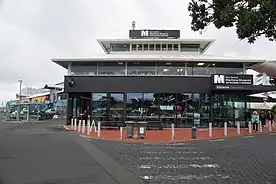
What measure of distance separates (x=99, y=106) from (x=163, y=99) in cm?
591

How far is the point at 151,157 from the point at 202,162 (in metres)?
2.15

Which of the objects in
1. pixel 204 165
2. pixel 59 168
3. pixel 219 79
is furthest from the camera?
pixel 219 79

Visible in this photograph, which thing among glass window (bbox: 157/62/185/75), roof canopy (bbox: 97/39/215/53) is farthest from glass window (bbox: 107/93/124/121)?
roof canopy (bbox: 97/39/215/53)

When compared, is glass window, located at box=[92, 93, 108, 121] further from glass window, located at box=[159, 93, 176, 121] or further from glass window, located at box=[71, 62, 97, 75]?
glass window, located at box=[159, 93, 176, 121]

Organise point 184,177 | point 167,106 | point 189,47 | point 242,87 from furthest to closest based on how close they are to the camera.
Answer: point 189,47 → point 167,106 → point 242,87 → point 184,177

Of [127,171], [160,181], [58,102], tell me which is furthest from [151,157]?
[58,102]

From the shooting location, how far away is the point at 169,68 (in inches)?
1240

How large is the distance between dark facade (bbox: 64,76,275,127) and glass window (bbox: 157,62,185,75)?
2.43 ft

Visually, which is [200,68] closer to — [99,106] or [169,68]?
[169,68]

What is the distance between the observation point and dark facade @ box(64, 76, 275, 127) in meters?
30.5

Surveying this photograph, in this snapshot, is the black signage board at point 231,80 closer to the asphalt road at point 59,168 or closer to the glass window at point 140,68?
the glass window at point 140,68

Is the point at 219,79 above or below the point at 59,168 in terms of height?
above

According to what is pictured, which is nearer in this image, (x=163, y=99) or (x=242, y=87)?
(x=242, y=87)

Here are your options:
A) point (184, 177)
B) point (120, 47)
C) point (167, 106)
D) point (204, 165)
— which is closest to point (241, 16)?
point (184, 177)
